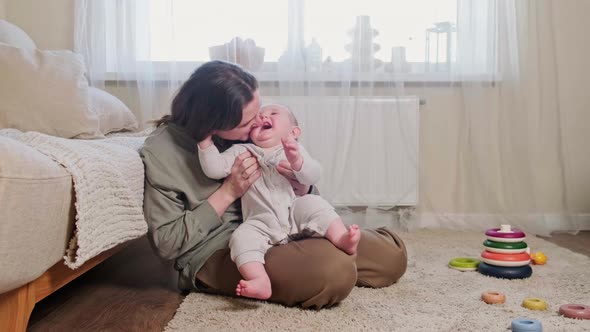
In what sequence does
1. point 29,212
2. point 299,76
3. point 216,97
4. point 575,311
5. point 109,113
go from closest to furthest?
point 29,212
point 575,311
point 216,97
point 109,113
point 299,76

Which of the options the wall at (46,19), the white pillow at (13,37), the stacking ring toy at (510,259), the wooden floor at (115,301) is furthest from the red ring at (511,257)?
the wall at (46,19)

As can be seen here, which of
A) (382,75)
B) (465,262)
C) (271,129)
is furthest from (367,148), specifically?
(271,129)

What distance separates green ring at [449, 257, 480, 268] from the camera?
6.63 feet

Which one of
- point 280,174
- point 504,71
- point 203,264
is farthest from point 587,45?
point 203,264

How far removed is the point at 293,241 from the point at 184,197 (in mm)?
301

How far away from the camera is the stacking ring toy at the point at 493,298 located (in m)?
1.61

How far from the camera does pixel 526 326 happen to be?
1.33m

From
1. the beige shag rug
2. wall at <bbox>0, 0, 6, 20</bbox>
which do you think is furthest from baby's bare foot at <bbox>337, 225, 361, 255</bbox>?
wall at <bbox>0, 0, 6, 20</bbox>

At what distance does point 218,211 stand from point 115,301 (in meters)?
0.35

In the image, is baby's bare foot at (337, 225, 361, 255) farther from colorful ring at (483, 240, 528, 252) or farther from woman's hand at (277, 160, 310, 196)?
colorful ring at (483, 240, 528, 252)

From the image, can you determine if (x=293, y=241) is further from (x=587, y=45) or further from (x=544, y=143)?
(x=587, y=45)

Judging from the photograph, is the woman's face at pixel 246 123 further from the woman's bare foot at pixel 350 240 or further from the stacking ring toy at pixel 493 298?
the stacking ring toy at pixel 493 298

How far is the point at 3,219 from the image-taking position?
106cm

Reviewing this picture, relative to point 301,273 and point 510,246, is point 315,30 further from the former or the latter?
point 301,273
